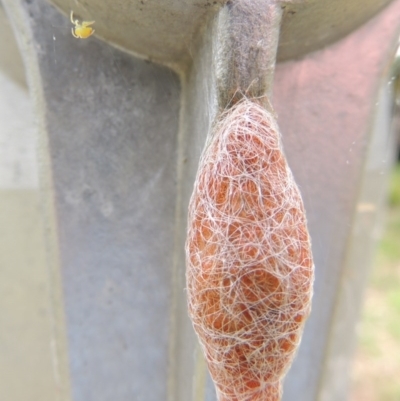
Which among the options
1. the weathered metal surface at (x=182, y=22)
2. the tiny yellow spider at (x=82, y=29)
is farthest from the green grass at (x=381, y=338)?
the tiny yellow spider at (x=82, y=29)

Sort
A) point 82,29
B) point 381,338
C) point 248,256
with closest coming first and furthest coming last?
point 248,256
point 82,29
point 381,338

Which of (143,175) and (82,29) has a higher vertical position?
(82,29)

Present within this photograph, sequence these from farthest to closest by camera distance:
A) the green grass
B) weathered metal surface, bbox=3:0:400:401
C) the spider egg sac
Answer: the green grass → weathered metal surface, bbox=3:0:400:401 → the spider egg sac

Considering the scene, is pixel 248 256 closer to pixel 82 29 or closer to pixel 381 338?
pixel 82 29

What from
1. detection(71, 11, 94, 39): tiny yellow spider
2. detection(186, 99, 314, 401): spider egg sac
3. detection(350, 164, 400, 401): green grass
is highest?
detection(71, 11, 94, 39): tiny yellow spider

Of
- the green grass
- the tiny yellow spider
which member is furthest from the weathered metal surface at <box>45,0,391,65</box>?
the green grass

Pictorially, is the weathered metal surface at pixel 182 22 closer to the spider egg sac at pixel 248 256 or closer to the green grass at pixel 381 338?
the spider egg sac at pixel 248 256

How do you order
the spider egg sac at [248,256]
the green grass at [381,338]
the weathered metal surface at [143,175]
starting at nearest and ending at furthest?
the spider egg sac at [248,256]
the weathered metal surface at [143,175]
the green grass at [381,338]

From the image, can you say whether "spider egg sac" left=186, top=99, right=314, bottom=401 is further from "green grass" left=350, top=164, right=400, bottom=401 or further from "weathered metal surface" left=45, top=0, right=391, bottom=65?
"green grass" left=350, top=164, right=400, bottom=401

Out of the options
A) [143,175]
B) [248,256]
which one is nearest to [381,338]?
[143,175]
